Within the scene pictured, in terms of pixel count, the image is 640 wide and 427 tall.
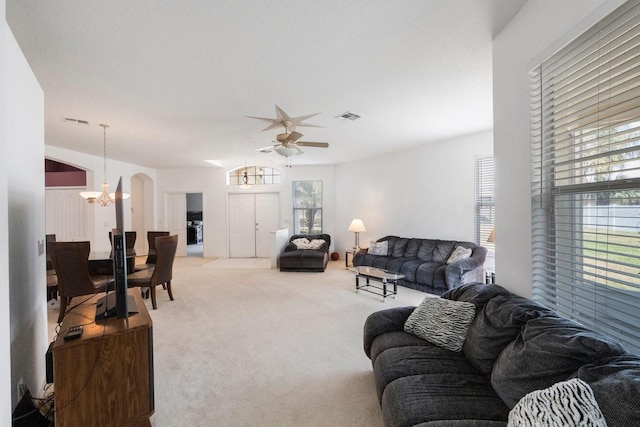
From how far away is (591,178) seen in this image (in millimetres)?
1405

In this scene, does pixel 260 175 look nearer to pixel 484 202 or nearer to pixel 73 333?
pixel 484 202

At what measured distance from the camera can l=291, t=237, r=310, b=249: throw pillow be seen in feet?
22.3

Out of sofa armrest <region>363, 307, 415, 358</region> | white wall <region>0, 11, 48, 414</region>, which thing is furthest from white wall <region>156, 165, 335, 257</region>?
sofa armrest <region>363, 307, 415, 358</region>

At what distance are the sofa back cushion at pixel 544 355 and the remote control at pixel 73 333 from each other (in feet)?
7.38

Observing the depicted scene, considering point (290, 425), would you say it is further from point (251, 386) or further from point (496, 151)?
point (496, 151)

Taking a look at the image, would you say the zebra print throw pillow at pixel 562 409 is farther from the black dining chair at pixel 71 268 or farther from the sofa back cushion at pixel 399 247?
the sofa back cushion at pixel 399 247

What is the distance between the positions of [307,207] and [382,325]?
587cm

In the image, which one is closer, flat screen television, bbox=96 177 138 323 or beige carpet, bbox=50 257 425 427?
flat screen television, bbox=96 177 138 323

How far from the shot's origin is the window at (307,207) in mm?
7840

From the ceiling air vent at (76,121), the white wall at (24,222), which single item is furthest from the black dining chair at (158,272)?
the ceiling air vent at (76,121)

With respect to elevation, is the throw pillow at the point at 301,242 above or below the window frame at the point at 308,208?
below

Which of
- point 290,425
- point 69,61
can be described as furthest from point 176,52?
point 290,425

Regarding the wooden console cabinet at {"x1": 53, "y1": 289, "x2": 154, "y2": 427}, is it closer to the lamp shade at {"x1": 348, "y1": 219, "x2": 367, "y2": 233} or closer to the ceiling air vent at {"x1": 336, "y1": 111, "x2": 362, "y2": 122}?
the ceiling air vent at {"x1": 336, "y1": 111, "x2": 362, "y2": 122}

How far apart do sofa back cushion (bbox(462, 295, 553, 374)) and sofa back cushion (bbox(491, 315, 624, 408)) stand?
0.07 m
